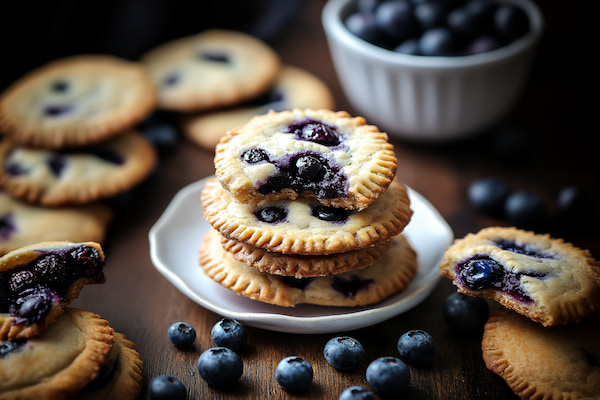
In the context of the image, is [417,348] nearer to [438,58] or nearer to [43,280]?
[43,280]

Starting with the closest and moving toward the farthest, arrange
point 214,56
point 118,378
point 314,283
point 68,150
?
point 118,378 < point 314,283 < point 68,150 < point 214,56

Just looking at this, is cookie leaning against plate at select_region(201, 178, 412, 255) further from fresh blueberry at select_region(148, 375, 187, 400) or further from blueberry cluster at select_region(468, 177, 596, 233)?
blueberry cluster at select_region(468, 177, 596, 233)

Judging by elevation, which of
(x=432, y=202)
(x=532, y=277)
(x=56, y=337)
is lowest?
(x=432, y=202)

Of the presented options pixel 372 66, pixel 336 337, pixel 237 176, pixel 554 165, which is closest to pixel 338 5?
pixel 372 66

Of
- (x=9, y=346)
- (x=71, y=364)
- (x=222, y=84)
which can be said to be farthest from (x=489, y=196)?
(x=9, y=346)

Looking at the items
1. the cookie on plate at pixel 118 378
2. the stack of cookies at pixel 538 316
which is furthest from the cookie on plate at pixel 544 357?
the cookie on plate at pixel 118 378

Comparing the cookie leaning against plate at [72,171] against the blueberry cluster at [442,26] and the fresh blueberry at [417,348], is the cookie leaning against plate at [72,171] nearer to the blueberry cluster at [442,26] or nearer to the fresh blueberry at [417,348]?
the blueberry cluster at [442,26]
